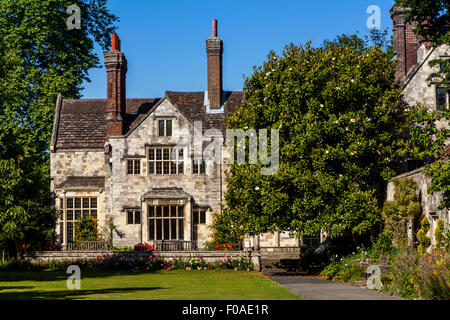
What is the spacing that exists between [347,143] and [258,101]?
4170 millimetres

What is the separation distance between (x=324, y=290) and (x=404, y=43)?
20.4 meters

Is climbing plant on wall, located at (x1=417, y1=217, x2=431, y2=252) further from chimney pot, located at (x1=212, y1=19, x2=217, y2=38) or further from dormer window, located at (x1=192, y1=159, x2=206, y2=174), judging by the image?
chimney pot, located at (x1=212, y1=19, x2=217, y2=38)

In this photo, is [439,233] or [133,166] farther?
[133,166]

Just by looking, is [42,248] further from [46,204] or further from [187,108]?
[187,108]

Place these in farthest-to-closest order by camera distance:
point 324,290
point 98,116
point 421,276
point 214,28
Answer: point 98,116 → point 214,28 → point 324,290 → point 421,276

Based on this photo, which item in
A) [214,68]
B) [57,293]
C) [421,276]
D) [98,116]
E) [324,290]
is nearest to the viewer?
[421,276]

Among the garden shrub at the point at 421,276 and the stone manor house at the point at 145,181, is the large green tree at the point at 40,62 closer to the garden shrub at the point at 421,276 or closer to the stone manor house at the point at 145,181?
the stone manor house at the point at 145,181

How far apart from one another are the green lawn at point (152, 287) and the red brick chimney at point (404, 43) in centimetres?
1528

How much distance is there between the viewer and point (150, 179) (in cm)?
3844

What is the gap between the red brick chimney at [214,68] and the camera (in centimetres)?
4000

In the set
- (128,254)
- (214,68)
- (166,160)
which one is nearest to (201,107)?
(214,68)

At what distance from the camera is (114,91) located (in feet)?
127

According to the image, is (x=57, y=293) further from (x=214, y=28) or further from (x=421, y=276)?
(x=214, y=28)

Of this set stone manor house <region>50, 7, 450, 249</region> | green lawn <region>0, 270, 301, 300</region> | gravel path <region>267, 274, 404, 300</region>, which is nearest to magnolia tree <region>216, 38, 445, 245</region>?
gravel path <region>267, 274, 404, 300</region>
